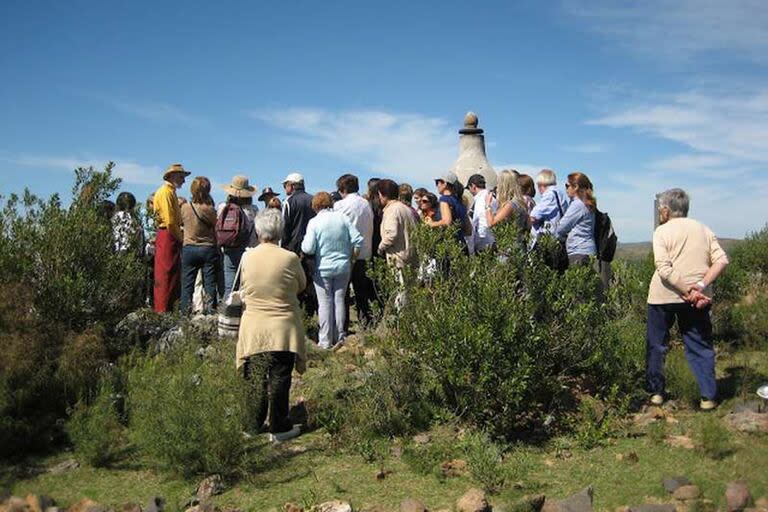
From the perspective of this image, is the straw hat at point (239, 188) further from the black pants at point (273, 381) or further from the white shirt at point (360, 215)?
the black pants at point (273, 381)

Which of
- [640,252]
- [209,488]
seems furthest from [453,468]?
[640,252]

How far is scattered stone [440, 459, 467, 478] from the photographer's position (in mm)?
5684

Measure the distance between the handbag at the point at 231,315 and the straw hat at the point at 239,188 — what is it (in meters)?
2.59

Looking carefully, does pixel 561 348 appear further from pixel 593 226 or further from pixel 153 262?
pixel 153 262

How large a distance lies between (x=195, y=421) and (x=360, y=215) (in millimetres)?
4384

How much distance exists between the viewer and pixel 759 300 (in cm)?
998

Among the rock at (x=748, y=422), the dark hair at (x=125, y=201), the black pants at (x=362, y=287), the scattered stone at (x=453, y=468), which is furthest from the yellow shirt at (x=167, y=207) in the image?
Result: the rock at (x=748, y=422)

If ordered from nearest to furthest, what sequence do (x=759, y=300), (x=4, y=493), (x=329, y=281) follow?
(x=4, y=493)
(x=329, y=281)
(x=759, y=300)

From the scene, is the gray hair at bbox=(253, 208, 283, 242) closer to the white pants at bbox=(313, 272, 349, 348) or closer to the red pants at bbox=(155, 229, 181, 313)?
the white pants at bbox=(313, 272, 349, 348)

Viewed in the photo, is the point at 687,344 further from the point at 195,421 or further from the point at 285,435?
the point at 195,421

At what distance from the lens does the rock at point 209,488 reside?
5516 mm

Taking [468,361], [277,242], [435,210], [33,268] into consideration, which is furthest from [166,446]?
[435,210]

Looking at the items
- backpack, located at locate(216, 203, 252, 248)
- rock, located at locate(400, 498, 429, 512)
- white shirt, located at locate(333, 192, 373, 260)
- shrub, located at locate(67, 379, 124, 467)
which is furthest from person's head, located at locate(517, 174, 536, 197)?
shrub, located at locate(67, 379, 124, 467)

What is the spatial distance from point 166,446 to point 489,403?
8.00 feet
